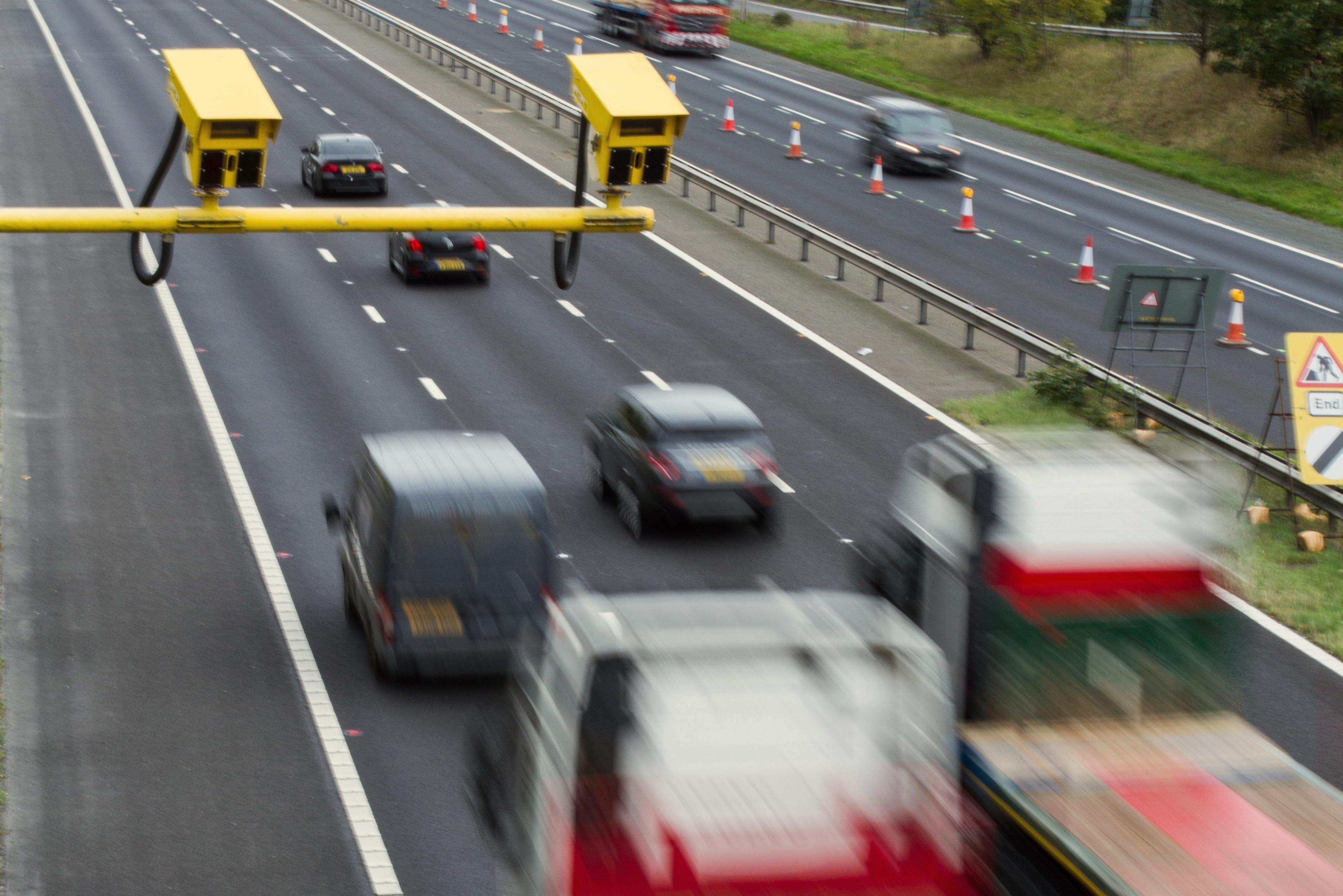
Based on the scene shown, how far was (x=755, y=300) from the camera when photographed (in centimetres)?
3067

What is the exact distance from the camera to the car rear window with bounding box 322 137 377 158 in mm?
37594

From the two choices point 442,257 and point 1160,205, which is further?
point 1160,205

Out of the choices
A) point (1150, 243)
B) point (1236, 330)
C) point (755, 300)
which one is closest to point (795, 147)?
point (1150, 243)

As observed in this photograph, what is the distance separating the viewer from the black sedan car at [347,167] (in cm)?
3738

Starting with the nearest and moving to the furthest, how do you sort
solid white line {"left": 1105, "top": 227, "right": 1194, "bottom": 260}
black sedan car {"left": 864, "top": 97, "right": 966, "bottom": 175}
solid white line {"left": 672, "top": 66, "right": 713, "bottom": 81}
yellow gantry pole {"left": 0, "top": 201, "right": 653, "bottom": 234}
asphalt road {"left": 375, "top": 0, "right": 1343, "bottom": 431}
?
yellow gantry pole {"left": 0, "top": 201, "right": 653, "bottom": 234}, asphalt road {"left": 375, "top": 0, "right": 1343, "bottom": 431}, solid white line {"left": 1105, "top": 227, "right": 1194, "bottom": 260}, black sedan car {"left": 864, "top": 97, "right": 966, "bottom": 175}, solid white line {"left": 672, "top": 66, "right": 713, "bottom": 81}

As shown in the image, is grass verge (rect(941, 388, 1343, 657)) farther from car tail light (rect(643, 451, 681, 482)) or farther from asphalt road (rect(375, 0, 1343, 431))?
car tail light (rect(643, 451, 681, 482))

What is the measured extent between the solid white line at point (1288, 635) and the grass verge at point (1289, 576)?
0.22 ft

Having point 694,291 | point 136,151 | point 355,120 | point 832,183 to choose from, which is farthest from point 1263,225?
point 136,151

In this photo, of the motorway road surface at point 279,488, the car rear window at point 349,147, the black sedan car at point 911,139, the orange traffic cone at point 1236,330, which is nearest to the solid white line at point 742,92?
the black sedan car at point 911,139

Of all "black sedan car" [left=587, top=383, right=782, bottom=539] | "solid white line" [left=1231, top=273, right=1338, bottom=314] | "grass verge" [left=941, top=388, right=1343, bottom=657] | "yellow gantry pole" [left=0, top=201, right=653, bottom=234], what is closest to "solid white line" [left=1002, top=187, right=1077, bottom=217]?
"solid white line" [left=1231, top=273, right=1338, bottom=314]

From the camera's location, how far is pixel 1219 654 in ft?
37.0

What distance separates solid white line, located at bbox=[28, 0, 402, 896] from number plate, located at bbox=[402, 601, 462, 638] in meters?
1.05

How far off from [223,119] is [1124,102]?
45017 mm

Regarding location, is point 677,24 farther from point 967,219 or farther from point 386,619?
point 386,619
